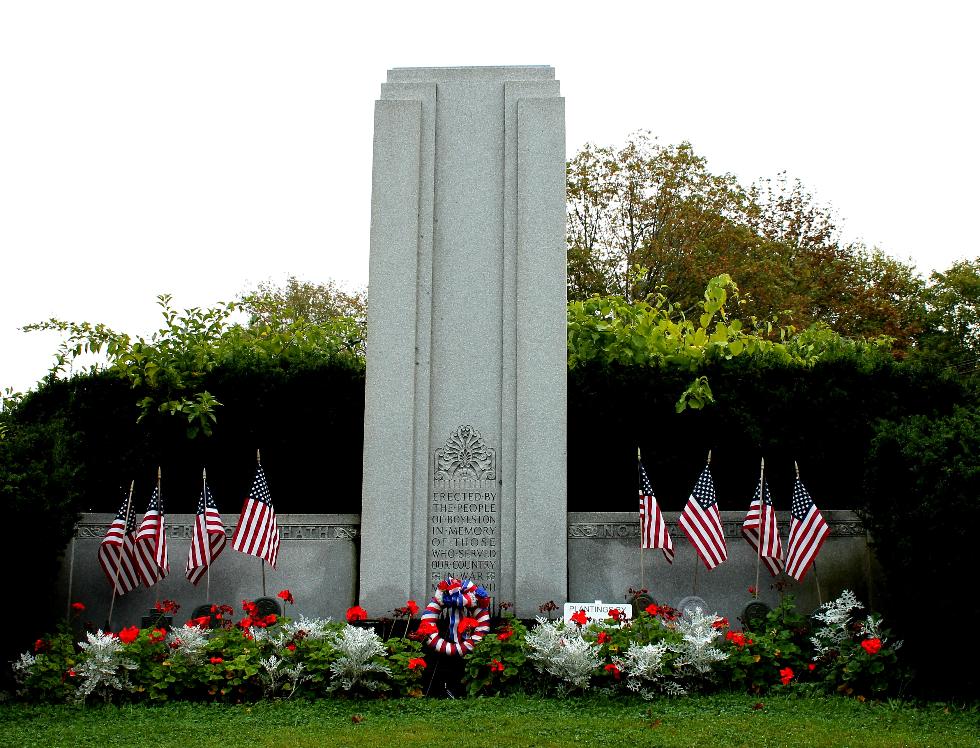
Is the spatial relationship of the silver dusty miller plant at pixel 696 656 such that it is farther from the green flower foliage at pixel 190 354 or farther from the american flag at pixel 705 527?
the green flower foliage at pixel 190 354

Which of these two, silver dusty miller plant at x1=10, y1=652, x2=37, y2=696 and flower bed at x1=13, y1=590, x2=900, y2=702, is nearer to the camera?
flower bed at x1=13, y1=590, x2=900, y2=702

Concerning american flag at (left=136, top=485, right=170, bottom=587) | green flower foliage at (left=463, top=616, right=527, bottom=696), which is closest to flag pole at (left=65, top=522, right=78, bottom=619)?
american flag at (left=136, top=485, right=170, bottom=587)

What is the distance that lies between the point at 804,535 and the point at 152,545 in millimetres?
6418

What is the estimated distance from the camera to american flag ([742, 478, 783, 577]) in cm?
1055

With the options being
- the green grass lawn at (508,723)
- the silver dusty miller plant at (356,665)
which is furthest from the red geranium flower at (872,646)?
the silver dusty miller plant at (356,665)

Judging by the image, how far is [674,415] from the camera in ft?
40.0

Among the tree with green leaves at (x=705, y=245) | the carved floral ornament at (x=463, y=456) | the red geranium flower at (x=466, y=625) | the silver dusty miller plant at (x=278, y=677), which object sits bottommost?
the silver dusty miller plant at (x=278, y=677)

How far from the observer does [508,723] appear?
7703 mm

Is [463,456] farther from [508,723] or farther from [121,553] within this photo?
[508,723]

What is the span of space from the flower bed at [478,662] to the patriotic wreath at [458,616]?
0.10 metres

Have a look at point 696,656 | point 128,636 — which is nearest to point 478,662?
point 696,656

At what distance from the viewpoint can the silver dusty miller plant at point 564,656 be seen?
28.1 ft

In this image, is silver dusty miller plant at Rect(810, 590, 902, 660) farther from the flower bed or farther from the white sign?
the white sign

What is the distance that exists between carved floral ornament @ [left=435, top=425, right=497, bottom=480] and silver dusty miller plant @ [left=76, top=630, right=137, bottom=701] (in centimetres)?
360
